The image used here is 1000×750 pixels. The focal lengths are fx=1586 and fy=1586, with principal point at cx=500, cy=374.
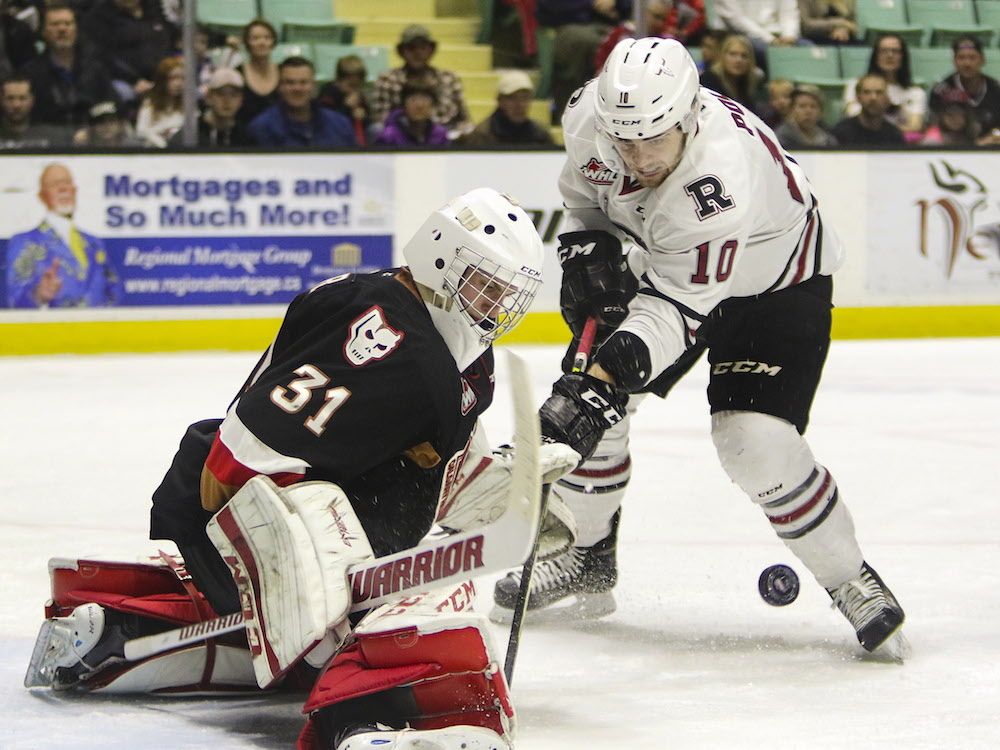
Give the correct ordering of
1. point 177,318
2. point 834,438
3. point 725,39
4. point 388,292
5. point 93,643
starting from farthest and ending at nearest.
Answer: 1. point 725,39
2. point 177,318
3. point 834,438
4. point 93,643
5. point 388,292

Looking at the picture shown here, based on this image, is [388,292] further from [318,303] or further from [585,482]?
[585,482]

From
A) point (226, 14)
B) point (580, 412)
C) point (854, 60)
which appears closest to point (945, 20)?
point (854, 60)

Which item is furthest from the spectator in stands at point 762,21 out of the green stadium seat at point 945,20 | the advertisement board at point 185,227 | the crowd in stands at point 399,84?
the advertisement board at point 185,227

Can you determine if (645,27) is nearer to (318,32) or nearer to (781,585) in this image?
(318,32)

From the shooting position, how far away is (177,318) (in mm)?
6098

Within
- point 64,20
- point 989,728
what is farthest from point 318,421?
point 64,20

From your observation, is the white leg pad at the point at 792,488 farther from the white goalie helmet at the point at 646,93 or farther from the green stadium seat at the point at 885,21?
the green stadium seat at the point at 885,21

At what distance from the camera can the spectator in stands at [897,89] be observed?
268 inches

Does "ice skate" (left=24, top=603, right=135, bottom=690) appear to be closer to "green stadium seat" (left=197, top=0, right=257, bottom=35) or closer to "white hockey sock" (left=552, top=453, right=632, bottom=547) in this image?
"white hockey sock" (left=552, top=453, right=632, bottom=547)

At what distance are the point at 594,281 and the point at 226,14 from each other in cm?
390

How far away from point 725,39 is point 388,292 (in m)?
5.01

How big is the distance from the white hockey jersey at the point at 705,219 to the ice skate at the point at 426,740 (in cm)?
72

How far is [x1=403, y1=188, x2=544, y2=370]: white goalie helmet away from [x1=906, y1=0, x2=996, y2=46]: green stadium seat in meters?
5.41

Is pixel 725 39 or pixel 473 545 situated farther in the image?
pixel 725 39
